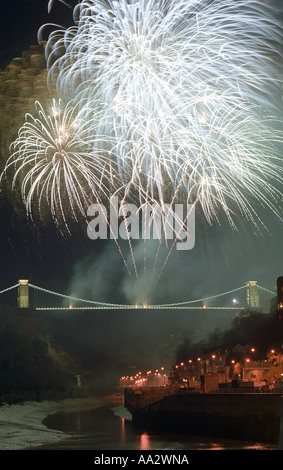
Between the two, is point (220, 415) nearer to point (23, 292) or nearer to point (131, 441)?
point (131, 441)

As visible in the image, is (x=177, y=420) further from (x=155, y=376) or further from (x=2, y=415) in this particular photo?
(x=155, y=376)

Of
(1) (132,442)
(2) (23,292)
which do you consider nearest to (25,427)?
(1) (132,442)

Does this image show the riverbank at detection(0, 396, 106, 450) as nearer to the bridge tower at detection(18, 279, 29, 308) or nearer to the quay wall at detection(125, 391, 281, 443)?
the quay wall at detection(125, 391, 281, 443)

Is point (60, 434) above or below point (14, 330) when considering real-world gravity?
below

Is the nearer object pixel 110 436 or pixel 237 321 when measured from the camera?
pixel 110 436

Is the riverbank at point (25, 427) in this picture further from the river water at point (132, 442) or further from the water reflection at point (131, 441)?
the water reflection at point (131, 441)
